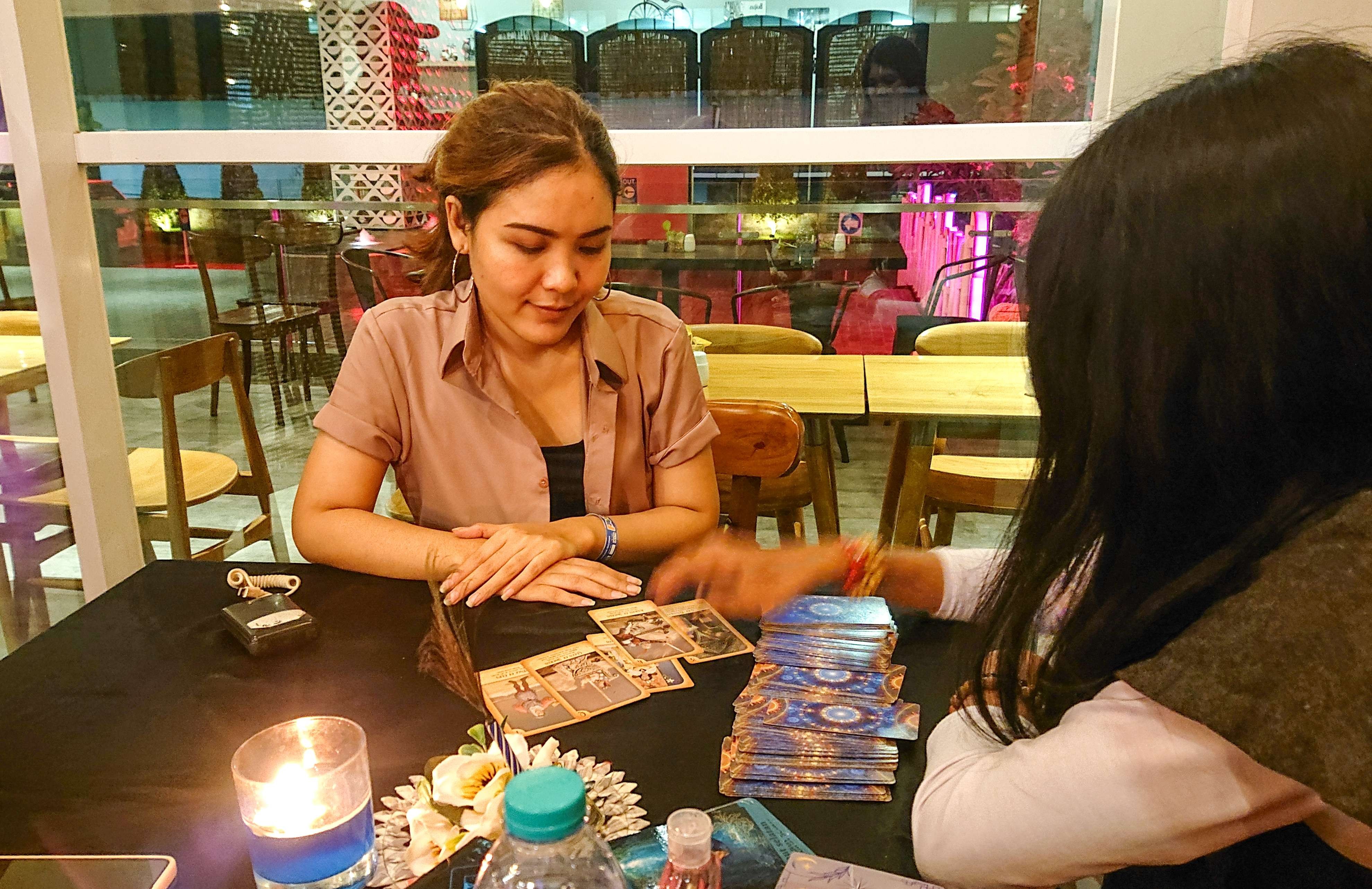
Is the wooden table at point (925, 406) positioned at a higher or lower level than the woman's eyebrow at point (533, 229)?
lower

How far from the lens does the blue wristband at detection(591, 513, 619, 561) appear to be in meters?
1.59

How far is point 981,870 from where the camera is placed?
0.76 meters

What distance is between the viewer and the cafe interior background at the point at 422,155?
7.26 ft

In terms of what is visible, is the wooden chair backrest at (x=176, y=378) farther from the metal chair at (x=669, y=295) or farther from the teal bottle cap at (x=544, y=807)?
the teal bottle cap at (x=544, y=807)

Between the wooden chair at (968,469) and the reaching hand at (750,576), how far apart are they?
55.6 inches

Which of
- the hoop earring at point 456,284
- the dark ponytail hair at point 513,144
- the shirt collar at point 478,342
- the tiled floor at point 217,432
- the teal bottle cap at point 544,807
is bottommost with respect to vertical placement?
the tiled floor at point 217,432

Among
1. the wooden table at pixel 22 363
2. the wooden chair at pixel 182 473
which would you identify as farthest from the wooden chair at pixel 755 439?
the wooden table at pixel 22 363

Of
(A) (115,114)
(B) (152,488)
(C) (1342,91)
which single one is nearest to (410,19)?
(A) (115,114)

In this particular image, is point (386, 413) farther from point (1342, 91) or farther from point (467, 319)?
point (1342, 91)

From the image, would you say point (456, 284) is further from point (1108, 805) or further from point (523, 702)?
point (1108, 805)

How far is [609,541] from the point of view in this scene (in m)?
1.60

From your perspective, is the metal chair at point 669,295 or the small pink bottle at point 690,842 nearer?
the small pink bottle at point 690,842

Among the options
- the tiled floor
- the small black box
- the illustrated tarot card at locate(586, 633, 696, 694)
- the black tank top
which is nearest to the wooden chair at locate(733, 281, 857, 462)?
the tiled floor

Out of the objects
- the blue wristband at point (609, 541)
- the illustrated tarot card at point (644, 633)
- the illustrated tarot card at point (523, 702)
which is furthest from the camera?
the blue wristband at point (609, 541)
